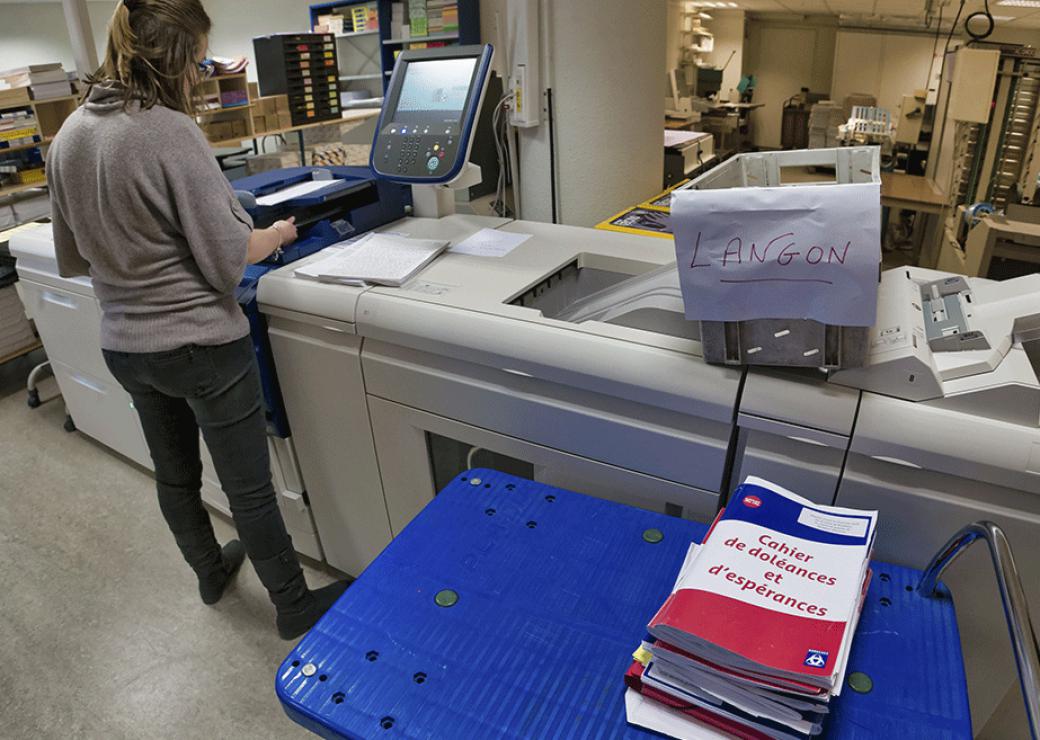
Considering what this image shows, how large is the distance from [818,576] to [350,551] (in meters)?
1.31

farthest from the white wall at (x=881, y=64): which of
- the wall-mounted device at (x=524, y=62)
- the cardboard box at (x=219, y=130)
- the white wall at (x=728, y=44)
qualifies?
the wall-mounted device at (x=524, y=62)

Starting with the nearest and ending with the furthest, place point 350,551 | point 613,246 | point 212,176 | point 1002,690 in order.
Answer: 1. point 1002,690
2. point 212,176
3. point 613,246
4. point 350,551

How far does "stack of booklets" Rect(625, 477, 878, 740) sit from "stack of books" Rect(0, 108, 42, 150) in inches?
181

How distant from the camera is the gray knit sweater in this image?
113 cm

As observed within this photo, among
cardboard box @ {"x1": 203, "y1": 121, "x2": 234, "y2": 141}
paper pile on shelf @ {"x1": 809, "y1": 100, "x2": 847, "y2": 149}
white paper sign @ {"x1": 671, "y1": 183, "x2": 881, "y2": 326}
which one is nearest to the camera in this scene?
white paper sign @ {"x1": 671, "y1": 183, "x2": 881, "y2": 326}

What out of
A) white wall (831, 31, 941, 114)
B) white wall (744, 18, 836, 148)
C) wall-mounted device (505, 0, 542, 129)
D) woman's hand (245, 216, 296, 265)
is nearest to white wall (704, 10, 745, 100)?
white wall (744, 18, 836, 148)

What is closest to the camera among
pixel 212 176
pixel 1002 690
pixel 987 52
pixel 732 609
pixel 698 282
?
pixel 732 609

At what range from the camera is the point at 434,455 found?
59.3 inches

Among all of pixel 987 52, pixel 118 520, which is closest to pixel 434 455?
pixel 118 520

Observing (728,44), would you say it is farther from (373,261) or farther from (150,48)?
(150,48)

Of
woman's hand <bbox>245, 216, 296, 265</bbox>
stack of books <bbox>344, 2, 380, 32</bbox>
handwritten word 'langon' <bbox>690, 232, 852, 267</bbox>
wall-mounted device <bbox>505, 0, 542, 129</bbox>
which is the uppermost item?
stack of books <bbox>344, 2, 380, 32</bbox>

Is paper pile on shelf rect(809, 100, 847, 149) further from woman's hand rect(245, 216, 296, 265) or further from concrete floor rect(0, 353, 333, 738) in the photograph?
concrete floor rect(0, 353, 333, 738)

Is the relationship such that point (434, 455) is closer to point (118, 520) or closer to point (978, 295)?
point (978, 295)

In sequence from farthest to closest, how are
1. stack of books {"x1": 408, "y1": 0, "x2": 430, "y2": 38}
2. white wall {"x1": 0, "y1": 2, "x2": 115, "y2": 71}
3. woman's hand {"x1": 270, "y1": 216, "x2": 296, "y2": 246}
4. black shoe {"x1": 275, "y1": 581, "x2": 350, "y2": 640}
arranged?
white wall {"x1": 0, "y1": 2, "x2": 115, "y2": 71} → stack of books {"x1": 408, "y1": 0, "x2": 430, "y2": 38} → black shoe {"x1": 275, "y1": 581, "x2": 350, "y2": 640} → woman's hand {"x1": 270, "y1": 216, "x2": 296, "y2": 246}
